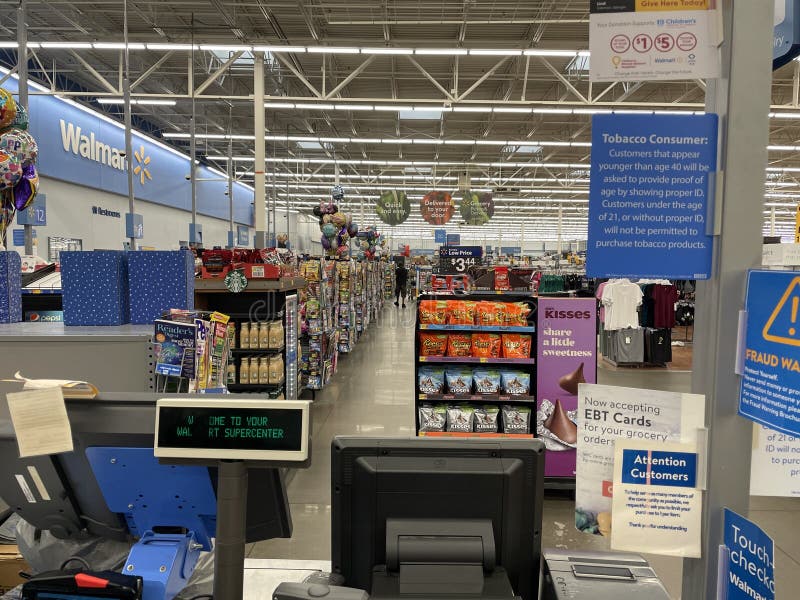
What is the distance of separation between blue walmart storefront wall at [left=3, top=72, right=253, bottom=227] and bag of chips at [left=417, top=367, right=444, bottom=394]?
7755mm

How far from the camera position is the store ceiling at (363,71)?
10.4 metres

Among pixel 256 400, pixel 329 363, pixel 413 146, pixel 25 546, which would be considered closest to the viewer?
pixel 256 400

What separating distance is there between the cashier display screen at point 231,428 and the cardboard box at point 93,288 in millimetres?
2070

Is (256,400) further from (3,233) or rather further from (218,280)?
(218,280)

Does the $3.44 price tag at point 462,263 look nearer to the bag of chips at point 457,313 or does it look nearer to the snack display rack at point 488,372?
the snack display rack at point 488,372

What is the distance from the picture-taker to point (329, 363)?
323 inches

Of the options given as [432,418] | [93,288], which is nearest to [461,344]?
[432,418]

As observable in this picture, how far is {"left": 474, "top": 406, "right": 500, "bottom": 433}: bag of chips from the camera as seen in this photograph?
445cm

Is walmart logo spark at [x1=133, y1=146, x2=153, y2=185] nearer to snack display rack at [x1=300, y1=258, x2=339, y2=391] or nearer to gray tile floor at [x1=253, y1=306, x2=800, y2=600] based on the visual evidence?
gray tile floor at [x1=253, y1=306, x2=800, y2=600]

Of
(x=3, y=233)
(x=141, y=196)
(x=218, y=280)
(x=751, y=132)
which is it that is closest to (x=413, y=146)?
(x=141, y=196)

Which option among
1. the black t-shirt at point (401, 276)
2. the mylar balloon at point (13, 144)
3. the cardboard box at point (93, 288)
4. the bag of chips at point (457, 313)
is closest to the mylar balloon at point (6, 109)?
the mylar balloon at point (13, 144)

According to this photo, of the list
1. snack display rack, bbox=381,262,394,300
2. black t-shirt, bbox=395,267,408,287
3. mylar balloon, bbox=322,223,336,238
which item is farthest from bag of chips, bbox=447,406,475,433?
snack display rack, bbox=381,262,394,300

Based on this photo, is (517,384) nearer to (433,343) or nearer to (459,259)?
(433,343)

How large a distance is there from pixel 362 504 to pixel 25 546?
37.1 inches
